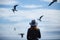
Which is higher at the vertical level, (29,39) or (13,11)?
(13,11)

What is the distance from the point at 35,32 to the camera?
2041 mm

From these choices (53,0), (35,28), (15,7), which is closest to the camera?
(35,28)

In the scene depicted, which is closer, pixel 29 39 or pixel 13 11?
pixel 29 39

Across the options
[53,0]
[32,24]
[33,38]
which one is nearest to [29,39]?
[33,38]

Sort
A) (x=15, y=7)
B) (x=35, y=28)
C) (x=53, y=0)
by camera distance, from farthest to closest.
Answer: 1. (x=15, y=7)
2. (x=53, y=0)
3. (x=35, y=28)

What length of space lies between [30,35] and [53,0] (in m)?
1.01

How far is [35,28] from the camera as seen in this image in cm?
203

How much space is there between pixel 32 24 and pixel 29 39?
181mm

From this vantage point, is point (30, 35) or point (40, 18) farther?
point (40, 18)

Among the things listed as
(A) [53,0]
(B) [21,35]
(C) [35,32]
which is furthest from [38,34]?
(B) [21,35]

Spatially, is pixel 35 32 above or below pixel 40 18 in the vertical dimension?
below

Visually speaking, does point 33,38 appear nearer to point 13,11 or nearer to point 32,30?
point 32,30

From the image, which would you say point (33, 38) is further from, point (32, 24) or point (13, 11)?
point (13, 11)

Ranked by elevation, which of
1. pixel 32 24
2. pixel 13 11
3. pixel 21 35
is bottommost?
pixel 21 35
